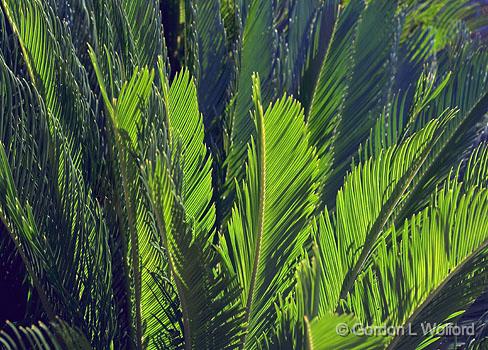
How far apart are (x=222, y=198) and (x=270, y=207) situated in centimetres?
76

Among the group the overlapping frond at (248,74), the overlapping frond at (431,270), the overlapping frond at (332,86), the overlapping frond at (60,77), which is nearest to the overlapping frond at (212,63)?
the overlapping frond at (248,74)

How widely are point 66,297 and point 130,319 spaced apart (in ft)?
0.77

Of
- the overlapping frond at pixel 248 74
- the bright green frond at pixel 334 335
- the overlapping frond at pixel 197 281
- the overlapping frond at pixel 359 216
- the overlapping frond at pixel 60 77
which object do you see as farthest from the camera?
the overlapping frond at pixel 248 74

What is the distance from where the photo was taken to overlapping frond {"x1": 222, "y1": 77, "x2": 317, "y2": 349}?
6.39ft

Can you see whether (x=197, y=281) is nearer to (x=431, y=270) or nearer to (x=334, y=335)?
(x=334, y=335)

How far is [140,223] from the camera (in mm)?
2166

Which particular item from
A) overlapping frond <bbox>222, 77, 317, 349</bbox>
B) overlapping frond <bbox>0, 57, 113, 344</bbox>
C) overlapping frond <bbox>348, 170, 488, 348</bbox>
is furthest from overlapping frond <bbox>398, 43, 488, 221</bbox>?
overlapping frond <bbox>0, 57, 113, 344</bbox>

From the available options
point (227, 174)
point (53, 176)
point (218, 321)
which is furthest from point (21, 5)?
point (218, 321)

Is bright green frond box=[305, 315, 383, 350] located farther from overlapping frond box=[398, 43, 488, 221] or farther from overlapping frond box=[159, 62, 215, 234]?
overlapping frond box=[398, 43, 488, 221]

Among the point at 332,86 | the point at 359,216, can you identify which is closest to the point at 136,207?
the point at 359,216

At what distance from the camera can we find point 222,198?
107 inches

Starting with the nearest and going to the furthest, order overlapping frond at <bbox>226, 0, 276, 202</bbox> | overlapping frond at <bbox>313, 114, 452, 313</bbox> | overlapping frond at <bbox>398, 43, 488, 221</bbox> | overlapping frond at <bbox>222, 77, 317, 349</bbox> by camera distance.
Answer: overlapping frond at <bbox>222, 77, 317, 349</bbox>, overlapping frond at <bbox>313, 114, 452, 313</bbox>, overlapping frond at <bbox>398, 43, 488, 221</bbox>, overlapping frond at <bbox>226, 0, 276, 202</bbox>

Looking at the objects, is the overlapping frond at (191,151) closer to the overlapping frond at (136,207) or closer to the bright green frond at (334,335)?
A: the overlapping frond at (136,207)

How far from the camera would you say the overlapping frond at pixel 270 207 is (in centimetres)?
195
